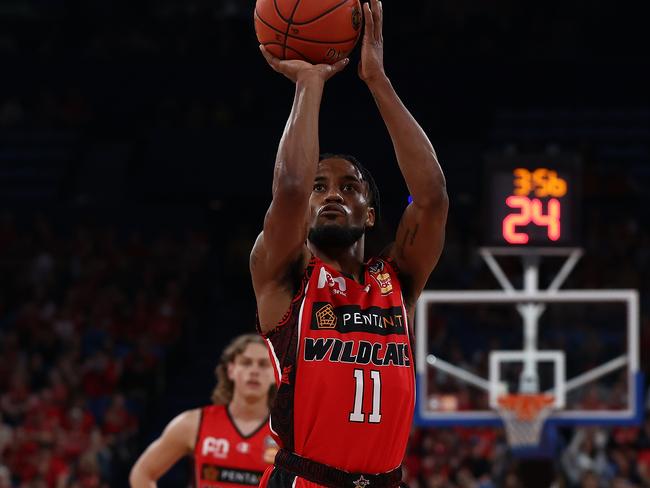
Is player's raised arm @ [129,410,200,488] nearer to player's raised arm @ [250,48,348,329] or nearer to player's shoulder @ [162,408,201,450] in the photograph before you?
player's shoulder @ [162,408,201,450]

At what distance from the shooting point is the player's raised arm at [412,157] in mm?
3908

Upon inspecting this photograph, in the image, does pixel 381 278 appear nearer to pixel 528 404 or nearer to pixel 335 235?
pixel 335 235

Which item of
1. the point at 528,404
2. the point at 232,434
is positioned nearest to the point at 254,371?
the point at 232,434

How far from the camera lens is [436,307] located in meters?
15.2

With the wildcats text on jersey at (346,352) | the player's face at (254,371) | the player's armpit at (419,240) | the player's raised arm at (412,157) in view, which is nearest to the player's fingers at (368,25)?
the player's raised arm at (412,157)

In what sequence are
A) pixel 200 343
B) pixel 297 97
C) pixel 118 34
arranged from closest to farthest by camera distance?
pixel 297 97 < pixel 200 343 < pixel 118 34

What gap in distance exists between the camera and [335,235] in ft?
12.7

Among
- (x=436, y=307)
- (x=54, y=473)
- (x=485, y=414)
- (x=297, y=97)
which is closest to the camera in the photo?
(x=297, y=97)

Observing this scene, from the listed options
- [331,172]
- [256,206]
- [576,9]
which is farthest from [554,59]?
[331,172]

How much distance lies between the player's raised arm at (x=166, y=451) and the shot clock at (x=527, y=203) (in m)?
4.89

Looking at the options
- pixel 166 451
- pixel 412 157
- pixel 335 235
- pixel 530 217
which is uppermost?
pixel 530 217

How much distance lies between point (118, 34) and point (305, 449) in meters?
17.5

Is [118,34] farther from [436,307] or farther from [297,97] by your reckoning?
[297,97]

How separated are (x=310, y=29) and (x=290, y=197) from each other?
60 cm
